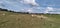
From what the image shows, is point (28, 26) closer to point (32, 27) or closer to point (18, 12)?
point (32, 27)

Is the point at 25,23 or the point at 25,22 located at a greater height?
the point at 25,23

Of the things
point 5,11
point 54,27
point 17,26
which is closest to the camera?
point 17,26

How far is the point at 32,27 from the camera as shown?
57875 mm

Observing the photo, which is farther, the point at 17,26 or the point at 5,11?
the point at 5,11

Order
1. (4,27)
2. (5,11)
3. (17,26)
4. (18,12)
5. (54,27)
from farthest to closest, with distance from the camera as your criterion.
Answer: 1. (5,11)
2. (18,12)
3. (54,27)
4. (17,26)
5. (4,27)

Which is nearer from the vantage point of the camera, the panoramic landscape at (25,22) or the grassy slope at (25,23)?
the grassy slope at (25,23)

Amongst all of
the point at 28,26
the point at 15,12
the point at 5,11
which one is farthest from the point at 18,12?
the point at 28,26

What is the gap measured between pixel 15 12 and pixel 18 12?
1514 mm

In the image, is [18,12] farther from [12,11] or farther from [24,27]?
[24,27]

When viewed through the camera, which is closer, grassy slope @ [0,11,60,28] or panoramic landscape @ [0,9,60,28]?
grassy slope @ [0,11,60,28]

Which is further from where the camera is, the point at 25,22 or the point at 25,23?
the point at 25,22

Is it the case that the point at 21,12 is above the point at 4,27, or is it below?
below

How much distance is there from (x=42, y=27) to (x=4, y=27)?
12.5 m

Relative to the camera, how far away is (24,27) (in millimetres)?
57219
